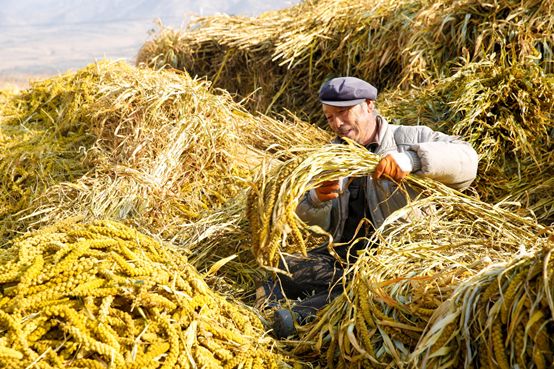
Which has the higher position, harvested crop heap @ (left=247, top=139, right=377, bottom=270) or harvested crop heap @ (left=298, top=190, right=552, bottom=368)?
harvested crop heap @ (left=247, top=139, right=377, bottom=270)

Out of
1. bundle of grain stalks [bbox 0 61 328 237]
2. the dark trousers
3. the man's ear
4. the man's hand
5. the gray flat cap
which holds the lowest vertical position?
the dark trousers

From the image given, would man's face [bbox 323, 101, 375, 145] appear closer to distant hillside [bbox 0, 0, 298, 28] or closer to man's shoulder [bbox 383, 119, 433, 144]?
man's shoulder [bbox 383, 119, 433, 144]

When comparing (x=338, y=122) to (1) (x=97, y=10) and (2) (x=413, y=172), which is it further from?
(1) (x=97, y=10)

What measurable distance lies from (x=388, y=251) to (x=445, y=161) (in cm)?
53

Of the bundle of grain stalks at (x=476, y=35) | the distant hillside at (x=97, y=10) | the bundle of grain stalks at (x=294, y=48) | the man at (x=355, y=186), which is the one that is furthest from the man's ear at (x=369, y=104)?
the distant hillside at (x=97, y=10)

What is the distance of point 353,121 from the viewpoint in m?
2.97

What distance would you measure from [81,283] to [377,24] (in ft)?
12.2

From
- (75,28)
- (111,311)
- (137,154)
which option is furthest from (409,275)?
(75,28)

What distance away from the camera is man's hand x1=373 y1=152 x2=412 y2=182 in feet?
8.13

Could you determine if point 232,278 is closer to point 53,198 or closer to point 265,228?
point 265,228


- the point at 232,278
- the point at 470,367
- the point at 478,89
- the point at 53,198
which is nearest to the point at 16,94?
the point at 53,198

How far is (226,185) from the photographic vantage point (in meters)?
3.81

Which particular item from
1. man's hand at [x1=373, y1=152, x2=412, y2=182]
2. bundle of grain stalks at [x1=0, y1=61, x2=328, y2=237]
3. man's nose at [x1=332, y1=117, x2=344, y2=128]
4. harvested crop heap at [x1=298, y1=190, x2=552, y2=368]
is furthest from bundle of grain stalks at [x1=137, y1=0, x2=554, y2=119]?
man's hand at [x1=373, y1=152, x2=412, y2=182]

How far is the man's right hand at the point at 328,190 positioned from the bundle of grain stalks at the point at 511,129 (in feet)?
4.17
